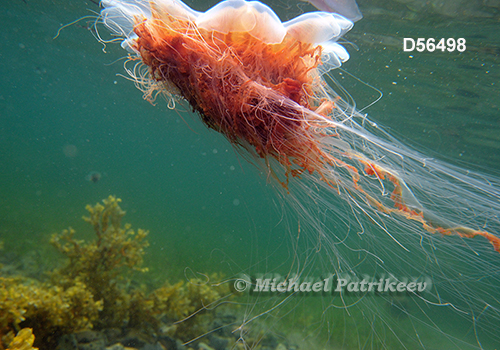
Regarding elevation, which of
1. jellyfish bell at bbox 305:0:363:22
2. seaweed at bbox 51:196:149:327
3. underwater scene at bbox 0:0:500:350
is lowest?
seaweed at bbox 51:196:149:327

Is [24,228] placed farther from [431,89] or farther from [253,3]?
[431,89]

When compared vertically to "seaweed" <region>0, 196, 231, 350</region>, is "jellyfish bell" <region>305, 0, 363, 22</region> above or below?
above

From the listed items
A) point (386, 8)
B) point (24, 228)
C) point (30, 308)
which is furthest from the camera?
point (24, 228)

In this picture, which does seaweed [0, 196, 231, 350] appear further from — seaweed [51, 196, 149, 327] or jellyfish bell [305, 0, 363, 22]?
jellyfish bell [305, 0, 363, 22]

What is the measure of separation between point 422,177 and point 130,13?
9.09 ft

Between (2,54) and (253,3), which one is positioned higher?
(253,3)

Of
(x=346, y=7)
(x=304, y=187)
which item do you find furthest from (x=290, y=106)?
(x=346, y=7)

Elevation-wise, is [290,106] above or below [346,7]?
below

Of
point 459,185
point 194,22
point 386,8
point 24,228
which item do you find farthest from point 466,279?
point 24,228

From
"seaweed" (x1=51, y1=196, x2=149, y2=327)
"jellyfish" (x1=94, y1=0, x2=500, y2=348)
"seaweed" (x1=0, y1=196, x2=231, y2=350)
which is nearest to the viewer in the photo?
"jellyfish" (x1=94, y1=0, x2=500, y2=348)

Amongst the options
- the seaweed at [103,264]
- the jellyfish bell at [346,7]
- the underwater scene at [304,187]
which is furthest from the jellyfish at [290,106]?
the seaweed at [103,264]

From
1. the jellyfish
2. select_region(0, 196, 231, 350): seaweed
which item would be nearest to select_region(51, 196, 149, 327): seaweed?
select_region(0, 196, 231, 350): seaweed

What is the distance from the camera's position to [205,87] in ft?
5.91

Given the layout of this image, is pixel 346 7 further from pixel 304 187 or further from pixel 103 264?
pixel 103 264
